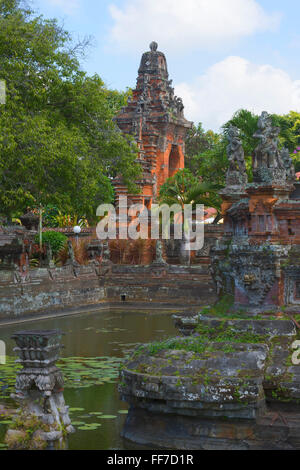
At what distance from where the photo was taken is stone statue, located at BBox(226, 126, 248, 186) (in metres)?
11.4

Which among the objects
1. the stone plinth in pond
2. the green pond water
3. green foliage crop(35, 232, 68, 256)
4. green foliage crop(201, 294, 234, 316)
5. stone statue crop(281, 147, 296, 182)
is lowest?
the green pond water

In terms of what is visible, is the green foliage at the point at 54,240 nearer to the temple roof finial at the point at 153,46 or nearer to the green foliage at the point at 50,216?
the green foliage at the point at 50,216

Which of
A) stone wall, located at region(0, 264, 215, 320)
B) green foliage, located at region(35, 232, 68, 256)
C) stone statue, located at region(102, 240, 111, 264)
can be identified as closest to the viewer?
stone wall, located at region(0, 264, 215, 320)

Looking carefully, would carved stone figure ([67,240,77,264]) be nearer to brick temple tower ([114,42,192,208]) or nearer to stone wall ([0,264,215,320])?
stone wall ([0,264,215,320])

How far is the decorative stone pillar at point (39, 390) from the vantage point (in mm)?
7246

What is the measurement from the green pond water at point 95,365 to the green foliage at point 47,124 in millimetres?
3882

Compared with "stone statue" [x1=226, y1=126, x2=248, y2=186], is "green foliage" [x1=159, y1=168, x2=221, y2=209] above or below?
above

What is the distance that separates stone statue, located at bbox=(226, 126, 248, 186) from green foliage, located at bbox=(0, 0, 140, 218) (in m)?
7.88

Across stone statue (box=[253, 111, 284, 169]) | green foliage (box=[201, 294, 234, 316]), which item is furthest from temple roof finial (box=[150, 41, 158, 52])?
green foliage (box=[201, 294, 234, 316])

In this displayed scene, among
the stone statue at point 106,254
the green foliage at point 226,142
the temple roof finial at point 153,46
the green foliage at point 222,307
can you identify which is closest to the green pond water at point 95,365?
the green foliage at point 222,307

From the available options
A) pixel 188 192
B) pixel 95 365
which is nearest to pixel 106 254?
pixel 188 192

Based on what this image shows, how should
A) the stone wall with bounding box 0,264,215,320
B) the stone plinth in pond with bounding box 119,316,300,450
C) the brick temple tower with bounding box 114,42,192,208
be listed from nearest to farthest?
the stone plinth in pond with bounding box 119,316,300,450 < the stone wall with bounding box 0,264,215,320 < the brick temple tower with bounding box 114,42,192,208

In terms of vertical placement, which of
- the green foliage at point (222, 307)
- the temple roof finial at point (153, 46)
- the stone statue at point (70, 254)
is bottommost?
the green foliage at point (222, 307)
